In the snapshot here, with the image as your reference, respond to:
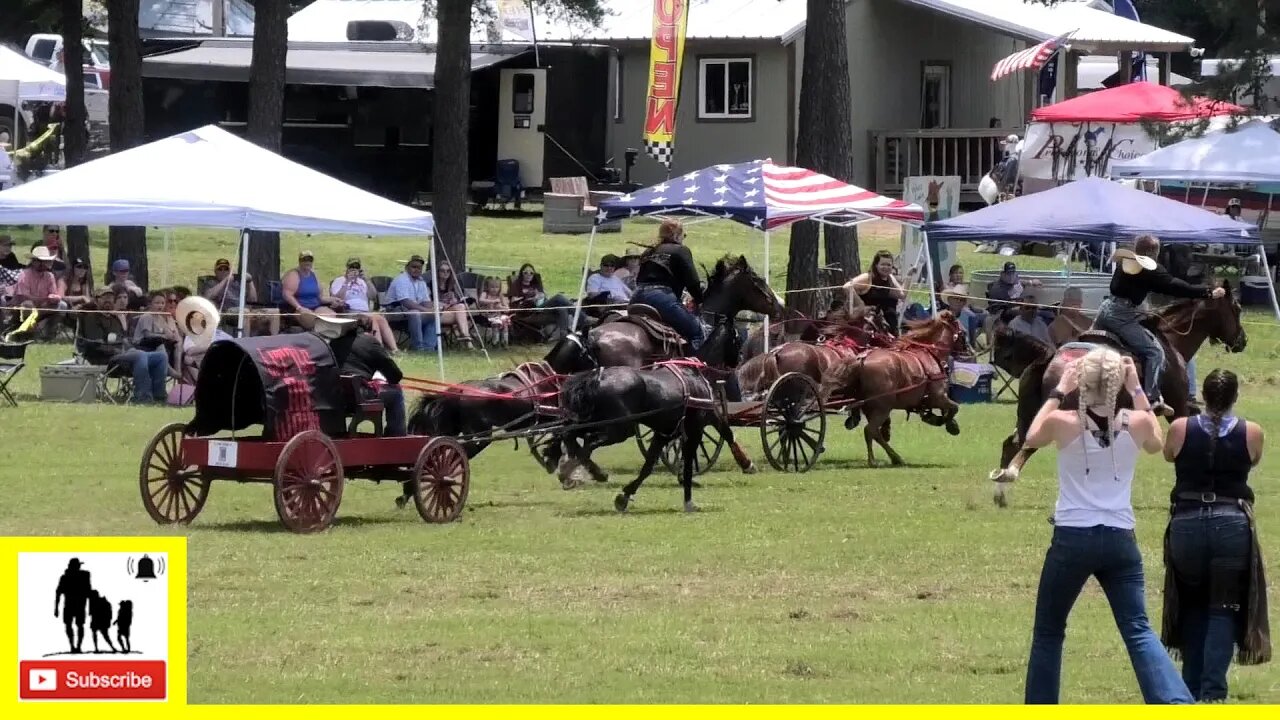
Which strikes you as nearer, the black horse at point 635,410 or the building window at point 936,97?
the black horse at point 635,410

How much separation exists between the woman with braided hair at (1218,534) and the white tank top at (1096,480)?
61 centimetres

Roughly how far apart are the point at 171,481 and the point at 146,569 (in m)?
6.37

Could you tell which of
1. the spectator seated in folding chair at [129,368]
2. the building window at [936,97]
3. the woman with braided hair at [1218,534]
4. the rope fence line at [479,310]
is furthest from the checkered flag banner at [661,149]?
the woman with braided hair at [1218,534]

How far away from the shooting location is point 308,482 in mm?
14266

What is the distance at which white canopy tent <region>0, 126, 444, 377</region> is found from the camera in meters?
21.8

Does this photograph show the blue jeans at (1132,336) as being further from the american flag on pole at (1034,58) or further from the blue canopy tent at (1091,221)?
the american flag on pole at (1034,58)

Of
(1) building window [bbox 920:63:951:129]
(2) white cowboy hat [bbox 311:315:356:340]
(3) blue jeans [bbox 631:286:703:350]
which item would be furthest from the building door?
(2) white cowboy hat [bbox 311:315:356:340]

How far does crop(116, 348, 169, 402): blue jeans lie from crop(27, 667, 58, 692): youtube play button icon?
15.1m

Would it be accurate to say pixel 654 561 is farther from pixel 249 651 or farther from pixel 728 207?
pixel 728 207

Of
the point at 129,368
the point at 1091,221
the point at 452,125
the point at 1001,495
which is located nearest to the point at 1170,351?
the point at 1001,495

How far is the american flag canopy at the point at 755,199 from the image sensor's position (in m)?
22.2

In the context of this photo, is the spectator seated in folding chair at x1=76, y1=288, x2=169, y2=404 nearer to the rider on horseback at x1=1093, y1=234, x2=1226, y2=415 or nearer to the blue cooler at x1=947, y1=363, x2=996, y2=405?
the blue cooler at x1=947, y1=363, x2=996, y2=405

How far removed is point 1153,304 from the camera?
2911 centimetres

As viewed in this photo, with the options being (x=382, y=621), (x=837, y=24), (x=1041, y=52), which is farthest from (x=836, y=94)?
(x=382, y=621)
